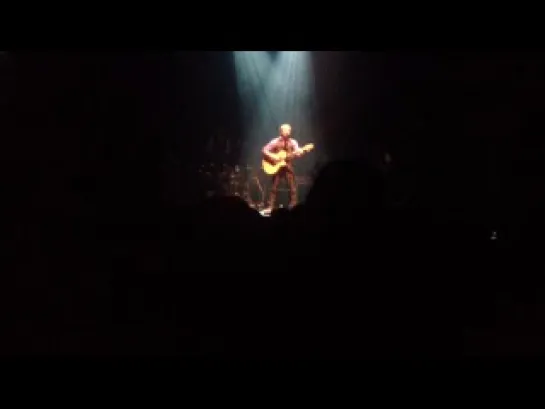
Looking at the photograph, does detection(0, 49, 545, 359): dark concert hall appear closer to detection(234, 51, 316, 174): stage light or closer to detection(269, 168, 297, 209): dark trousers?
detection(269, 168, 297, 209): dark trousers

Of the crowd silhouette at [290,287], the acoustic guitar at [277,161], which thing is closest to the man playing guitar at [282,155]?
the acoustic guitar at [277,161]

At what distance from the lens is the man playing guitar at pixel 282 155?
110 inches

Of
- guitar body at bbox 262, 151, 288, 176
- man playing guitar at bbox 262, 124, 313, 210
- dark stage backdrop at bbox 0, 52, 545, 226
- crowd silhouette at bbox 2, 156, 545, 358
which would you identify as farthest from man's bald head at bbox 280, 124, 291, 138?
crowd silhouette at bbox 2, 156, 545, 358

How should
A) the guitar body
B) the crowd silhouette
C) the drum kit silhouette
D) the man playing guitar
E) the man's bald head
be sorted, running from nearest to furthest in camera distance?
1. the crowd silhouette
2. the drum kit silhouette
3. the man playing guitar
4. the guitar body
5. the man's bald head

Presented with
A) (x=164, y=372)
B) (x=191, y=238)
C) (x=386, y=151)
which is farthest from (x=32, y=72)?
(x=386, y=151)

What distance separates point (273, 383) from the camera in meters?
1.73

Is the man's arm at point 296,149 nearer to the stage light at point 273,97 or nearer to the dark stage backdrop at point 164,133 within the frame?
the stage light at point 273,97

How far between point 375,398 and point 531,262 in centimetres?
74

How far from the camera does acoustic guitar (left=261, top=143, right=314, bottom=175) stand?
2.89 m

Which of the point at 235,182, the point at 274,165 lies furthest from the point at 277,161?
the point at 235,182

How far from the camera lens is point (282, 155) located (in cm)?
300

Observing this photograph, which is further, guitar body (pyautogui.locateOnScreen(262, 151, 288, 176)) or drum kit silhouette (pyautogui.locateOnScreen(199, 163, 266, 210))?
guitar body (pyautogui.locateOnScreen(262, 151, 288, 176))

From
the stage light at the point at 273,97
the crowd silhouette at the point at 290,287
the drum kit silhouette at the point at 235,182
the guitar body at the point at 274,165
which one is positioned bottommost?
the crowd silhouette at the point at 290,287

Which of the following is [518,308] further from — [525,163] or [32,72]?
[32,72]
